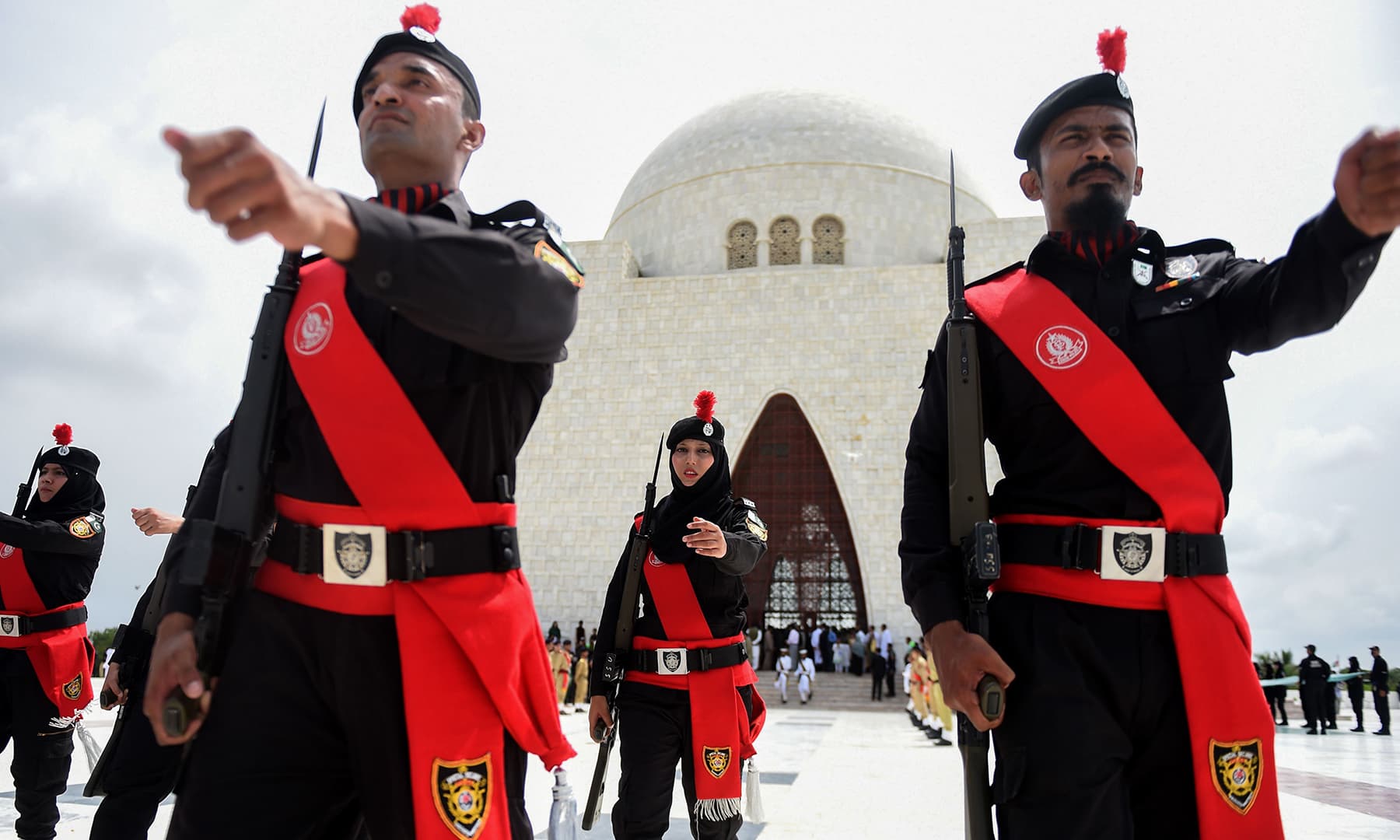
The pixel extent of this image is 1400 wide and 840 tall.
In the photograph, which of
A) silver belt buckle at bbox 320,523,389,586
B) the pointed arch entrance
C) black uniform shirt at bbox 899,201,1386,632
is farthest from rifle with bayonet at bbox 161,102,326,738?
the pointed arch entrance

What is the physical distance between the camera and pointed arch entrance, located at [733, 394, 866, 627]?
64.0ft

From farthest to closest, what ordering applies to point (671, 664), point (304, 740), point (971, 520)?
point (671, 664) → point (971, 520) → point (304, 740)

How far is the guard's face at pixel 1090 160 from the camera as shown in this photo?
2.12m

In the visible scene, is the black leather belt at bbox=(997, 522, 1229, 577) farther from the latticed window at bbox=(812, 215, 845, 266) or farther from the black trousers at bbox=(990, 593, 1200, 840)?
Answer: the latticed window at bbox=(812, 215, 845, 266)

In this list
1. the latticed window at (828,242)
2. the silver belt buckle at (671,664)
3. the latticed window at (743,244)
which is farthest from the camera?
the latticed window at (743,244)

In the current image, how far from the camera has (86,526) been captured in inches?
168

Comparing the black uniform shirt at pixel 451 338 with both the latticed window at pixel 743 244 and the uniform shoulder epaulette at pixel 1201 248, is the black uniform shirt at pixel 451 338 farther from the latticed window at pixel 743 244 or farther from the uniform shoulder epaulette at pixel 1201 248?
the latticed window at pixel 743 244

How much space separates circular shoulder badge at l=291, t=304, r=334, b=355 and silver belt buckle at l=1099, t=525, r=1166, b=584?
147 cm

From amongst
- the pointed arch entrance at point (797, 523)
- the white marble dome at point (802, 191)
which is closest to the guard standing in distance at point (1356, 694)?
the pointed arch entrance at point (797, 523)

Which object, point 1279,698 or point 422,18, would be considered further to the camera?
point 1279,698

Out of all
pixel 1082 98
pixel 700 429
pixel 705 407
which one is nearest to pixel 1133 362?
pixel 1082 98

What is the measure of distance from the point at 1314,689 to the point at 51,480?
1405cm

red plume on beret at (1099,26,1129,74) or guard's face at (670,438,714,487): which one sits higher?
red plume on beret at (1099,26,1129,74)

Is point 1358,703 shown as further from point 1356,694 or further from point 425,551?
point 425,551
